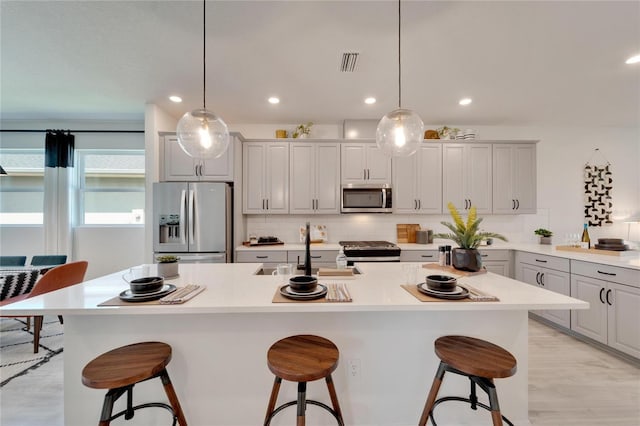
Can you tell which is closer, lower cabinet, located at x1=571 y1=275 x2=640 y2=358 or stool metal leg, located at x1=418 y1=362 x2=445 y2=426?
stool metal leg, located at x1=418 y1=362 x2=445 y2=426

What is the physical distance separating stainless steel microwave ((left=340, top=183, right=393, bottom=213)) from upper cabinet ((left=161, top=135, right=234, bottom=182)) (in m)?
1.67

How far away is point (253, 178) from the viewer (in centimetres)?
371

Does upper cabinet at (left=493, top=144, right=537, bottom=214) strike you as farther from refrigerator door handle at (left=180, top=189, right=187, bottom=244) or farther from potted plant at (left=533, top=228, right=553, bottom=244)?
refrigerator door handle at (left=180, top=189, right=187, bottom=244)

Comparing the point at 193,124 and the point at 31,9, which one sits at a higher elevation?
the point at 31,9

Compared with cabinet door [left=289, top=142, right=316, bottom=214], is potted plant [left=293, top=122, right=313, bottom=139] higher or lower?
higher

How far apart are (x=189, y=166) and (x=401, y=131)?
9.40ft

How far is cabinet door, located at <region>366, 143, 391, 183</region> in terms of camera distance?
3.80 m

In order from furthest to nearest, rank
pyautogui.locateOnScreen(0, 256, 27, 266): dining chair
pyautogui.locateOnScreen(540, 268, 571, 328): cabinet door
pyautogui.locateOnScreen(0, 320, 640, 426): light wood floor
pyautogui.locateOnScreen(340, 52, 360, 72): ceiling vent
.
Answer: pyautogui.locateOnScreen(0, 256, 27, 266): dining chair, pyautogui.locateOnScreen(540, 268, 571, 328): cabinet door, pyautogui.locateOnScreen(340, 52, 360, 72): ceiling vent, pyautogui.locateOnScreen(0, 320, 640, 426): light wood floor

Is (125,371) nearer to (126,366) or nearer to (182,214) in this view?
(126,366)

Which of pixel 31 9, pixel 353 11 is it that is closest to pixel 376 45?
pixel 353 11

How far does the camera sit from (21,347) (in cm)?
261

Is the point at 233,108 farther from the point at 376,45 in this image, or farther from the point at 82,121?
the point at 82,121

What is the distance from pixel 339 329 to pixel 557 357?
2461mm

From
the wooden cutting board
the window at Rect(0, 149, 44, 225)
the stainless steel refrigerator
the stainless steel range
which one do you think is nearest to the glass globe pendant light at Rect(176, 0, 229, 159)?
the stainless steel refrigerator
